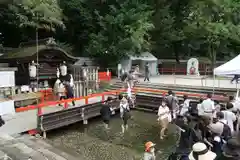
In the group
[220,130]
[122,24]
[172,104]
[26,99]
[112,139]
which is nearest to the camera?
[220,130]

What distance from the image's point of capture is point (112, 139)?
9.70 metres

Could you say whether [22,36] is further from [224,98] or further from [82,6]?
[224,98]

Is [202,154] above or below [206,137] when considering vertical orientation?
above

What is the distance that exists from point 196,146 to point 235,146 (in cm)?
77

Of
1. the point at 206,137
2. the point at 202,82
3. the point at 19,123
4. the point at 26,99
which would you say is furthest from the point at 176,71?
the point at 206,137

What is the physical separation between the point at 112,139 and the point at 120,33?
1474cm

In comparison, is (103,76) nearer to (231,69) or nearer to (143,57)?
(143,57)

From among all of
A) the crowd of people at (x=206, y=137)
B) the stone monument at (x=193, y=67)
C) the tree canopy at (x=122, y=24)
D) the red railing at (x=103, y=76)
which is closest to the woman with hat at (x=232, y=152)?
the crowd of people at (x=206, y=137)

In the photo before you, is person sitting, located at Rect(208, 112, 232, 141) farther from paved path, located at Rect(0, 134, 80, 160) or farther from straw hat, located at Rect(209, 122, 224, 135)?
paved path, located at Rect(0, 134, 80, 160)

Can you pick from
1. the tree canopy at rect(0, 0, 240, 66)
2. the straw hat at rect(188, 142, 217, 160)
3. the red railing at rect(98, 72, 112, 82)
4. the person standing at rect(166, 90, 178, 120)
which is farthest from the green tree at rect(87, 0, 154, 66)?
the straw hat at rect(188, 142, 217, 160)

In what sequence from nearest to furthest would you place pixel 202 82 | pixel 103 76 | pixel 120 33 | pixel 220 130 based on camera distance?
1. pixel 220 130
2. pixel 202 82
3. pixel 103 76
4. pixel 120 33

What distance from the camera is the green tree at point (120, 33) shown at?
865 inches

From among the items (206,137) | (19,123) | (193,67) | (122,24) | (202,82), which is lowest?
(19,123)

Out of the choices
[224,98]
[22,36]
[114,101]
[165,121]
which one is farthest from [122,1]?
[165,121]
